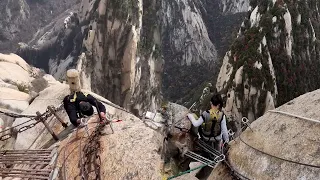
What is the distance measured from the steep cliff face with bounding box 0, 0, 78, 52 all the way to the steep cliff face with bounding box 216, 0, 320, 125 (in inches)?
2354

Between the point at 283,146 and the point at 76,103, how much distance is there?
541 centimetres

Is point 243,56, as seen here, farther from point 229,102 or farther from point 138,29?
point 138,29

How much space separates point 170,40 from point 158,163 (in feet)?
378

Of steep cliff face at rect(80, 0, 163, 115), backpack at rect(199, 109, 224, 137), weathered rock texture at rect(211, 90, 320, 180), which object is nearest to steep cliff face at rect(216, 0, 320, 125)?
steep cliff face at rect(80, 0, 163, 115)

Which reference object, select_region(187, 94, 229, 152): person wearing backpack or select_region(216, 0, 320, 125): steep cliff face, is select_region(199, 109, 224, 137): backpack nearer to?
select_region(187, 94, 229, 152): person wearing backpack

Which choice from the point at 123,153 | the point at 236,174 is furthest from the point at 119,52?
the point at 236,174

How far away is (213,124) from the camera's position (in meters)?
9.05

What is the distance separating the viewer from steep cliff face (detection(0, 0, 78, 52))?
9919 centimetres

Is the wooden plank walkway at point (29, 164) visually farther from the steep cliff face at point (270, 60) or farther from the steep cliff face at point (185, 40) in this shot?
the steep cliff face at point (185, 40)

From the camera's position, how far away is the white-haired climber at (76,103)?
947cm

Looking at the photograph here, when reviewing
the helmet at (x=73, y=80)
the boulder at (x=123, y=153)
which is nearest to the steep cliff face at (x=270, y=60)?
the helmet at (x=73, y=80)

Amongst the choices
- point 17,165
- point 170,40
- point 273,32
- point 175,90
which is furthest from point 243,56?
point 170,40

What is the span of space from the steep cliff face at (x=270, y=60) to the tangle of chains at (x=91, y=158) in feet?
128

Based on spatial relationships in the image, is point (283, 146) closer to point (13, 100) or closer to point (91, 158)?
point (91, 158)
